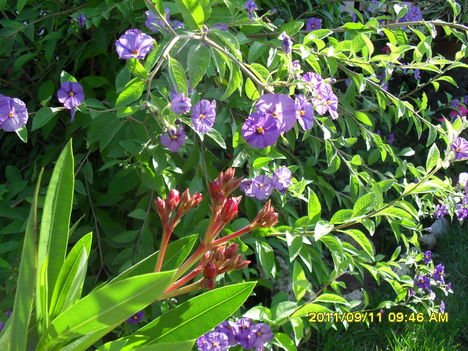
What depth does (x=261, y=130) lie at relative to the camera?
4.57ft

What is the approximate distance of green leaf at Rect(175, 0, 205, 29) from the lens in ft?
4.00

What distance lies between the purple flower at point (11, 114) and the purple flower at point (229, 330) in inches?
26.6

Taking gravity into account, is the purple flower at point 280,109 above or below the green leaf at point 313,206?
above

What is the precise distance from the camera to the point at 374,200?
5.35 ft

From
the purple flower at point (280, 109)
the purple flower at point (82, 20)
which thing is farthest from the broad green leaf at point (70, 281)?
the purple flower at point (82, 20)

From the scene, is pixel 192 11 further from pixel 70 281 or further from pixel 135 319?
pixel 135 319

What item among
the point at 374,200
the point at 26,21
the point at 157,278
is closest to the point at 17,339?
the point at 157,278

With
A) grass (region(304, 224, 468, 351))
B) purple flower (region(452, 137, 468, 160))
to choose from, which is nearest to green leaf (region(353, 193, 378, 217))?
purple flower (region(452, 137, 468, 160))

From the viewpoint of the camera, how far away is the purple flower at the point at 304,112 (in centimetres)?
142

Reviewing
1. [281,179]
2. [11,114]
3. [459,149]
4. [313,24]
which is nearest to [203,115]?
[281,179]

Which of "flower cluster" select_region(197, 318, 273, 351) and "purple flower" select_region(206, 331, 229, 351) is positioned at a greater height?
"purple flower" select_region(206, 331, 229, 351)

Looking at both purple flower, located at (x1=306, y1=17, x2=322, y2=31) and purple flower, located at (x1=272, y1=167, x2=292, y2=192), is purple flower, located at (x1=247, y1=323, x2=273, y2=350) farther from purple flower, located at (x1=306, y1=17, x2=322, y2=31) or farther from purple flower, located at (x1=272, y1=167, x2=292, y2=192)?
purple flower, located at (x1=306, y1=17, x2=322, y2=31)

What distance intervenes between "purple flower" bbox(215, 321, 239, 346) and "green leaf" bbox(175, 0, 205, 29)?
75 centimetres

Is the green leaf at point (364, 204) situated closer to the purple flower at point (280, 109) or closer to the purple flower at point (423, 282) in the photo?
the purple flower at point (280, 109)
